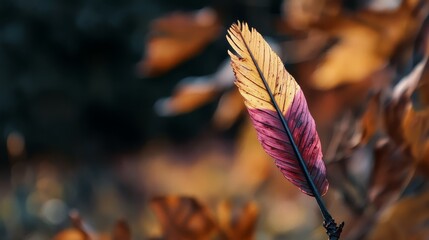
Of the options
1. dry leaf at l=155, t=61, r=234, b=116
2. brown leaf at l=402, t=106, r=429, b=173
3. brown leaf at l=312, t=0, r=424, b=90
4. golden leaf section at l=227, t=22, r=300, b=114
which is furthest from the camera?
dry leaf at l=155, t=61, r=234, b=116

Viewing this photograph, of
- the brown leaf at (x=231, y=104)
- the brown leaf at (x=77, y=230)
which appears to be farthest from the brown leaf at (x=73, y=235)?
the brown leaf at (x=231, y=104)

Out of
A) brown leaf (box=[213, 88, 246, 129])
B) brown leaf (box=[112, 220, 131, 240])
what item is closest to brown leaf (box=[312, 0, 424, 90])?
brown leaf (box=[213, 88, 246, 129])

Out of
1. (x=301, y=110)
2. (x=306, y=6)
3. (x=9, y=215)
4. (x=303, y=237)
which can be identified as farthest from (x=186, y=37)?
(x=9, y=215)

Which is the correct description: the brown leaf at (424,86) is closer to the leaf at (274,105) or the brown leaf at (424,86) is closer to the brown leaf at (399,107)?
the brown leaf at (399,107)

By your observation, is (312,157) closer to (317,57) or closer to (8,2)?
(317,57)

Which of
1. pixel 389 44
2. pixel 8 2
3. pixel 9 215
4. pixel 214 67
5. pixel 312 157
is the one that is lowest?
pixel 312 157

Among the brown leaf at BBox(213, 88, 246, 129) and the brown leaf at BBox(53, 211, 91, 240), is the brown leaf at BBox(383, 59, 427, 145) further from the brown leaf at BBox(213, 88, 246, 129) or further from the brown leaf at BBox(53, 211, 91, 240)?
the brown leaf at BBox(213, 88, 246, 129)
